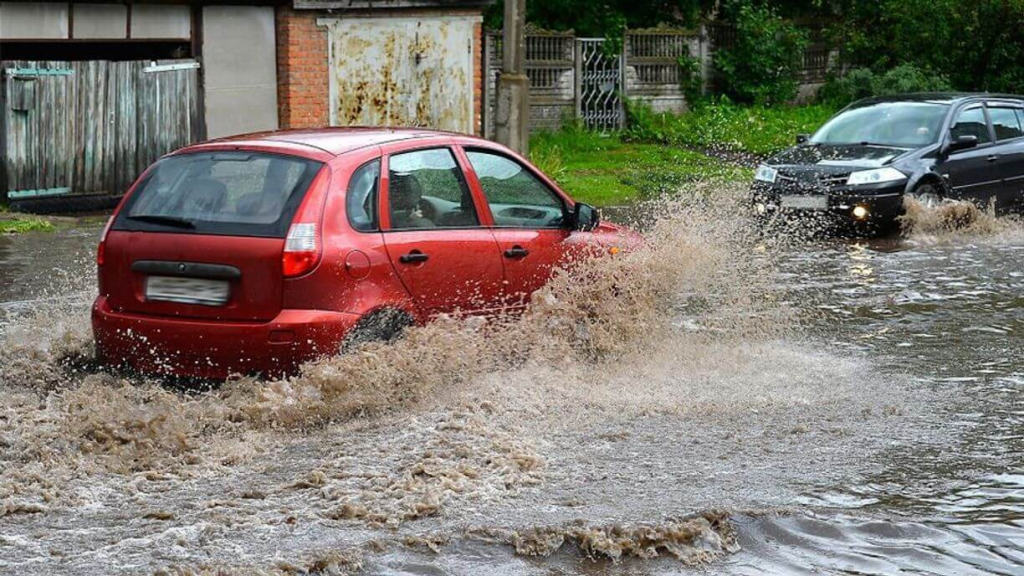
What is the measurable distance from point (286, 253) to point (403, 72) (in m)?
13.1

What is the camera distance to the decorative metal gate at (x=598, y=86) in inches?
1080

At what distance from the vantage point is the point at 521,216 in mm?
9125

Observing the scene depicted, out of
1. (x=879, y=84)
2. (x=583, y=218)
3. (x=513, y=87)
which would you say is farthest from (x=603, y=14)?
(x=583, y=218)

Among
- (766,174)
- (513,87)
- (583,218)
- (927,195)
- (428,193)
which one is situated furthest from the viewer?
(513,87)

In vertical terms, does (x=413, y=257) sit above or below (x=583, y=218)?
below

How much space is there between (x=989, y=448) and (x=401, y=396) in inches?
118

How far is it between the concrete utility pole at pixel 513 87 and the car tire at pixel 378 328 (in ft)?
33.3

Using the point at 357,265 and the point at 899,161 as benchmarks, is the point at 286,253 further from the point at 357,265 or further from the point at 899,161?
the point at 899,161

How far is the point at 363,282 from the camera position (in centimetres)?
786

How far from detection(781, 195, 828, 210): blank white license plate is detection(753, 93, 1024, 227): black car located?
1 centimetres

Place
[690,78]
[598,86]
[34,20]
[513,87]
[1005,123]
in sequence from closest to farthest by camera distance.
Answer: [34,20]
[1005,123]
[513,87]
[598,86]
[690,78]

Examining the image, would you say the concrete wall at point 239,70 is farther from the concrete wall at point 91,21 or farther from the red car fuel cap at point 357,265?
the red car fuel cap at point 357,265

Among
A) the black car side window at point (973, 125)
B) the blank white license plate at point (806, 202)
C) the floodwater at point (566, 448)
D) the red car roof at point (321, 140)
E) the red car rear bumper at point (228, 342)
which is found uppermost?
the black car side window at point (973, 125)

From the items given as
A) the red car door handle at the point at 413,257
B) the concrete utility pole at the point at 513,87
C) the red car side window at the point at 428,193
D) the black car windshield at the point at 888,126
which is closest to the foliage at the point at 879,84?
the black car windshield at the point at 888,126
